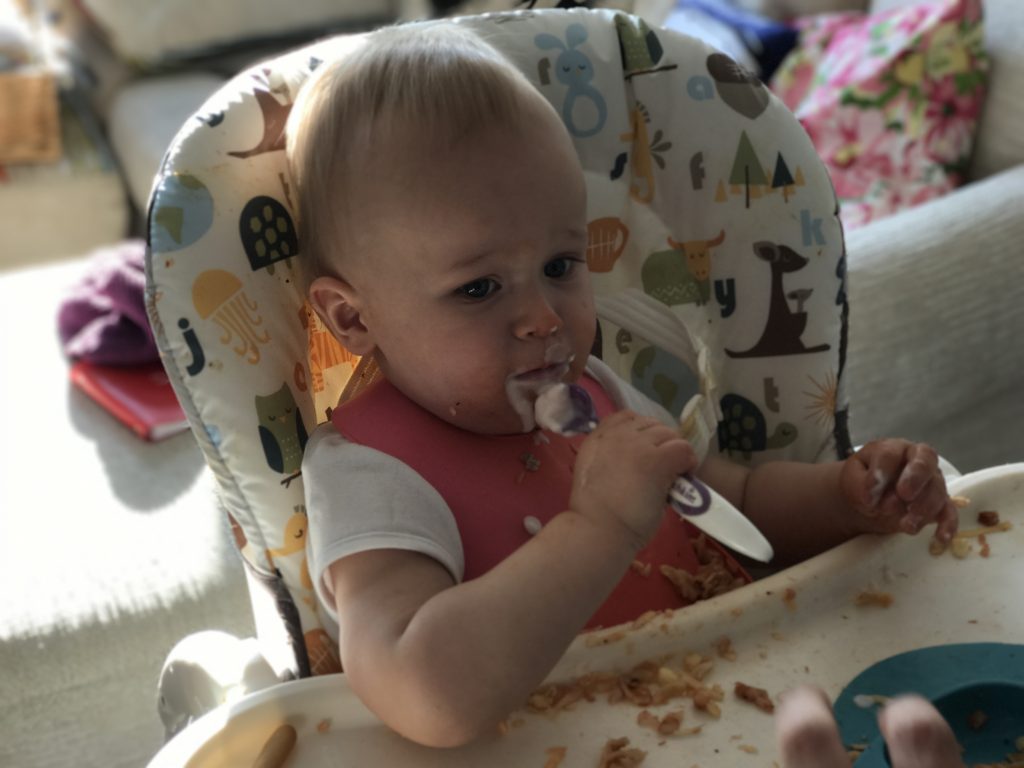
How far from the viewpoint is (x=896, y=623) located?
2.60 feet

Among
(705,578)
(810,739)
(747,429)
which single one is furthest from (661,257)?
(810,739)

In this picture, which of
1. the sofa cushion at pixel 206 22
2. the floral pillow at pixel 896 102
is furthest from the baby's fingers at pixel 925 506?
the sofa cushion at pixel 206 22

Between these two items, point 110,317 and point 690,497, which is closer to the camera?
point 690,497

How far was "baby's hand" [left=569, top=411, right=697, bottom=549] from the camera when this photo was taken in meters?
0.71

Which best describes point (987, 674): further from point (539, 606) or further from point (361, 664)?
point (361, 664)

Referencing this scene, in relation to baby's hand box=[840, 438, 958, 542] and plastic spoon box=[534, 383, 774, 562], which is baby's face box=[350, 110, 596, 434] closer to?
plastic spoon box=[534, 383, 774, 562]

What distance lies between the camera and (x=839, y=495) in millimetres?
872

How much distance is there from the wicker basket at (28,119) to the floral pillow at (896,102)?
1.78m

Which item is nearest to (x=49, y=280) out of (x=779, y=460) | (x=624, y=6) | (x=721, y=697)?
(x=624, y=6)

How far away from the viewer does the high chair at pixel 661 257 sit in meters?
0.81

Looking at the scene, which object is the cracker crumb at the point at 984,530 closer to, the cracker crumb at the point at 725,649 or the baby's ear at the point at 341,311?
the cracker crumb at the point at 725,649

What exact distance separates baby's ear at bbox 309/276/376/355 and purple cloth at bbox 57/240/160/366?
2.92 feet

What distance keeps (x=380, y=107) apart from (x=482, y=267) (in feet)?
0.41

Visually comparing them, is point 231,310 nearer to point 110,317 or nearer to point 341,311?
point 341,311
